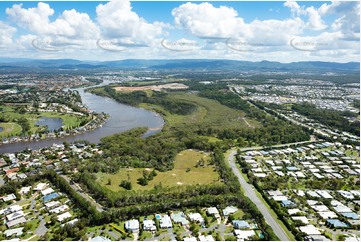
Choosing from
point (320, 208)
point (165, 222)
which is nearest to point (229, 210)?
point (165, 222)

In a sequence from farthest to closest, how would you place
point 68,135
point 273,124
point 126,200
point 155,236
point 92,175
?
point 273,124 < point 68,135 < point 92,175 < point 126,200 < point 155,236

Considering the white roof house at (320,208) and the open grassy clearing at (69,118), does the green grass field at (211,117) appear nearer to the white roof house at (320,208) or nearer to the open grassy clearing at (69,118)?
the open grassy clearing at (69,118)

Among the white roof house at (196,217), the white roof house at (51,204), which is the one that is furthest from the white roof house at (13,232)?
the white roof house at (196,217)

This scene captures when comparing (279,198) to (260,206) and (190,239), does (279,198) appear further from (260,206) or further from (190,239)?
(190,239)

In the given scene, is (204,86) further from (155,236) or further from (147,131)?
(155,236)

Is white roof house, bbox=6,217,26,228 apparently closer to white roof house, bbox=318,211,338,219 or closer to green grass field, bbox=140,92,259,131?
white roof house, bbox=318,211,338,219

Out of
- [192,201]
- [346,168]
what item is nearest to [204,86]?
[346,168]
